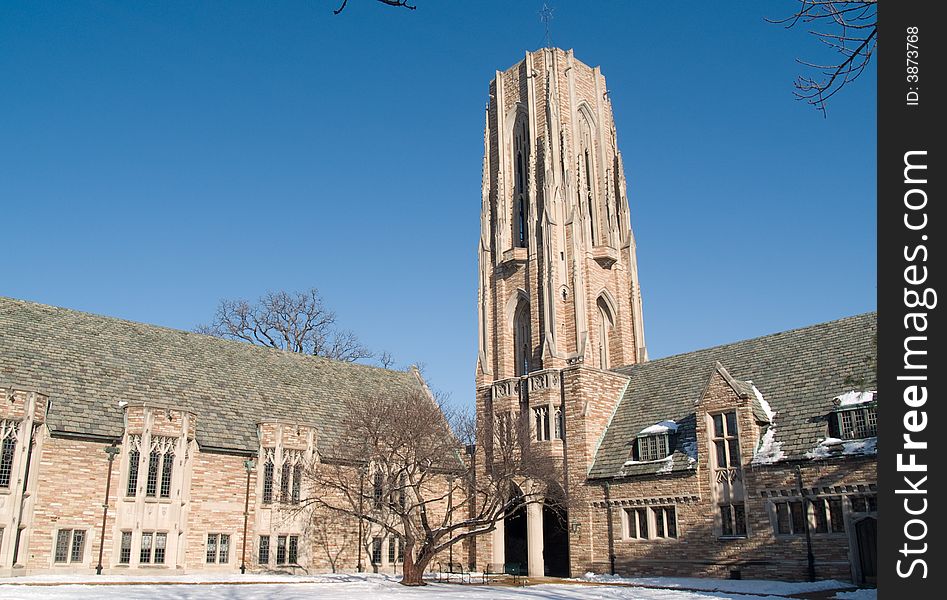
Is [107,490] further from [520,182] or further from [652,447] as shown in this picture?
[520,182]

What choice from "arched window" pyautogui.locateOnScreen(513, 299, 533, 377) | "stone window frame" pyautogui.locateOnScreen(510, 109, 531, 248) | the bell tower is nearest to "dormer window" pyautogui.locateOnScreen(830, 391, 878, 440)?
the bell tower

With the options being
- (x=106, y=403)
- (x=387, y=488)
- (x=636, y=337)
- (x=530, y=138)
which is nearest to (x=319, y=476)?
(x=387, y=488)

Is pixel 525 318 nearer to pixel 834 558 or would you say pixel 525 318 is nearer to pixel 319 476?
pixel 319 476

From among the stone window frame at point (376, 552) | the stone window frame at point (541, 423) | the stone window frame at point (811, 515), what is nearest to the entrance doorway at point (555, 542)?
the stone window frame at point (541, 423)

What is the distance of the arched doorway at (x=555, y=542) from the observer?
36.4 m

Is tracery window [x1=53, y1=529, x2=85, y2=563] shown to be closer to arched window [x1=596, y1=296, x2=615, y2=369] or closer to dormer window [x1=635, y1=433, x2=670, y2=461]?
dormer window [x1=635, y1=433, x2=670, y2=461]

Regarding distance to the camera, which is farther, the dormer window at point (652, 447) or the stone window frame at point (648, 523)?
the dormer window at point (652, 447)

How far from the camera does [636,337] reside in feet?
147

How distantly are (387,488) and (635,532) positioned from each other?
33.7 ft

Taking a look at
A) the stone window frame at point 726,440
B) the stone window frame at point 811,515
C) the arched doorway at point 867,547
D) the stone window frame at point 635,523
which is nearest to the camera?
the arched doorway at point 867,547

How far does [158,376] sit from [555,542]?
18.7 m

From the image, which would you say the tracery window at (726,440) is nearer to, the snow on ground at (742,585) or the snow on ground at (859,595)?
the snow on ground at (742,585)

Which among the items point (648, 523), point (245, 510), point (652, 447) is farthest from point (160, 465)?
point (652, 447)

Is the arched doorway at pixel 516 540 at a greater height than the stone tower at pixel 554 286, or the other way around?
the stone tower at pixel 554 286
